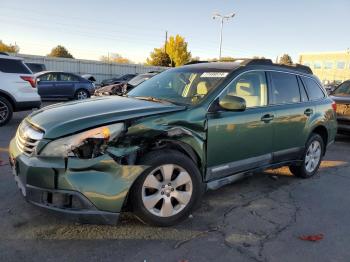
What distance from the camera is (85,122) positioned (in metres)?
3.14

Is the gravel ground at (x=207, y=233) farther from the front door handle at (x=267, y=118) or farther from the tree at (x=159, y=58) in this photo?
the tree at (x=159, y=58)

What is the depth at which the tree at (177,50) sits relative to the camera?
209 feet

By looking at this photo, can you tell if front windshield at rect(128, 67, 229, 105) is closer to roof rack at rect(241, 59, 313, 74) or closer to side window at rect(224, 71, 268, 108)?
side window at rect(224, 71, 268, 108)

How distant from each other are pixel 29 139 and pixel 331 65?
86.2m

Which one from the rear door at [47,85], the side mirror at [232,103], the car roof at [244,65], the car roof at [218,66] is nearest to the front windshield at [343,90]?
the car roof at [244,65]

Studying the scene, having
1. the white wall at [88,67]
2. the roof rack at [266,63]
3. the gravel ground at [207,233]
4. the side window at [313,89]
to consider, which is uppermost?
the white wall at [88,67]

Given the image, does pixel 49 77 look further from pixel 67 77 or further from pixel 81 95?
pixel 81 95

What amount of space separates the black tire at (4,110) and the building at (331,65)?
75576 mm

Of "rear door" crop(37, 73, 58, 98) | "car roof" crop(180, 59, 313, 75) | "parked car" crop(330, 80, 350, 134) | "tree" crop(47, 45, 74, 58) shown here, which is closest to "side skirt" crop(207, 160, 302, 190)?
"car roof" crop(180, 59, 313, 75)

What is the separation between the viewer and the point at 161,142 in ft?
11.2

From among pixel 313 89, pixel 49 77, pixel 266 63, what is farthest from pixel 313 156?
pixel 49 77

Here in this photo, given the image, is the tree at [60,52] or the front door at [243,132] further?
the tree at [60,52]

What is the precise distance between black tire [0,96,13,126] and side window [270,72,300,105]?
282 inches

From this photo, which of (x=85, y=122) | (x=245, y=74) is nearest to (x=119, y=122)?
(x=85, y=122)
